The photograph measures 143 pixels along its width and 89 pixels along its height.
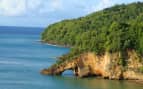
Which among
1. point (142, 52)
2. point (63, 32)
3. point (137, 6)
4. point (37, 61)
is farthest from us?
point (137, 6)

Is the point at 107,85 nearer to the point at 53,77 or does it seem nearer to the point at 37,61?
the point at 53,77

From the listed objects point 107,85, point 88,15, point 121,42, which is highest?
point 88,15

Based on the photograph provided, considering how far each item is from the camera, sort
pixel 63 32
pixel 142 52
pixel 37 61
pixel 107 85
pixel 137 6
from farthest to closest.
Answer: pixel 137 6 → pixel 63 32 → pixel 37 61 → pixel 142 52 → pixel 107 85

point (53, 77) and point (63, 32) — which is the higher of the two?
point (63, 32)

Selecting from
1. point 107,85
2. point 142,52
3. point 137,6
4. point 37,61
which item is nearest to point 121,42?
point 142,52

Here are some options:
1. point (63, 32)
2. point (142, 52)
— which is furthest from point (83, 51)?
point (63, 32)

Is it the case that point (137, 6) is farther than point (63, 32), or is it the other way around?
point (137, 6)
